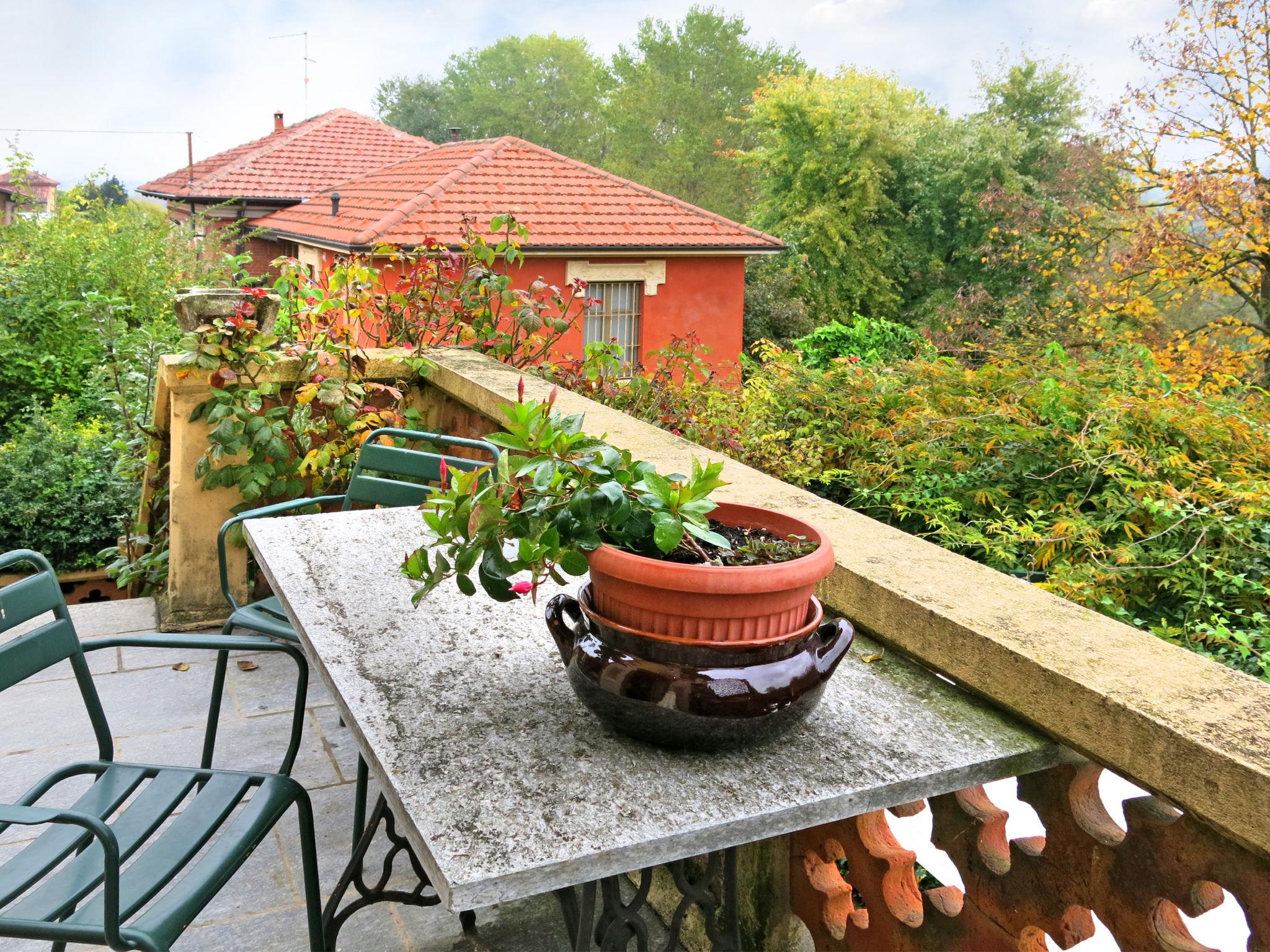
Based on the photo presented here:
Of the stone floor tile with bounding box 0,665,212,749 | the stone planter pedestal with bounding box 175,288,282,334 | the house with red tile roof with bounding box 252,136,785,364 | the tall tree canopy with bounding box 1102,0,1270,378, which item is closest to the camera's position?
the stone floor tile with bounding box 0,665,212,749

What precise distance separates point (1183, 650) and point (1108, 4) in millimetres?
64049

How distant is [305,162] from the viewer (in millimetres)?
22938

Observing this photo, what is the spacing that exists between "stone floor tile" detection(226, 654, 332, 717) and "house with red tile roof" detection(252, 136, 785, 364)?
34.2 feet

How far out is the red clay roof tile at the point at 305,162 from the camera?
864 inches

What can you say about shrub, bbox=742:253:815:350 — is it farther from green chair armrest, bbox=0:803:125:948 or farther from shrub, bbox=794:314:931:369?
green chair armrest, bbox=0:803:125:948

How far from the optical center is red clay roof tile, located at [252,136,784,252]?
560 inches

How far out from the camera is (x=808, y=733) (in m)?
1.36

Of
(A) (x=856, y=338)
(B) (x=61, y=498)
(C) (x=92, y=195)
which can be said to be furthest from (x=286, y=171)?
(B) (x=61, y=498)

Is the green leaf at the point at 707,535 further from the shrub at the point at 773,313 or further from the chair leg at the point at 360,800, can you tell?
the shrub at the point at 773,313

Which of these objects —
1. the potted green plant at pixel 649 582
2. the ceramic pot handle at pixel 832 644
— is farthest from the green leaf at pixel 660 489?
the ceramic pot handle at pixel 832 644

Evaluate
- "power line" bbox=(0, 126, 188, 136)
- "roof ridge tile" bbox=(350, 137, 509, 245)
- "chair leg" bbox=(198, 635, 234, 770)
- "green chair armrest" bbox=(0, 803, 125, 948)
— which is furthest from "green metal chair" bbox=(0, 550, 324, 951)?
"power line" bbox=(0, 126, 188, 136)

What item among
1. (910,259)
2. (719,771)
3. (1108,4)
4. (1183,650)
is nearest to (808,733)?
(719,771)

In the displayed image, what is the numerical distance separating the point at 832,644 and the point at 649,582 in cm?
27

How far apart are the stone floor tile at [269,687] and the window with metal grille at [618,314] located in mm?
12171
